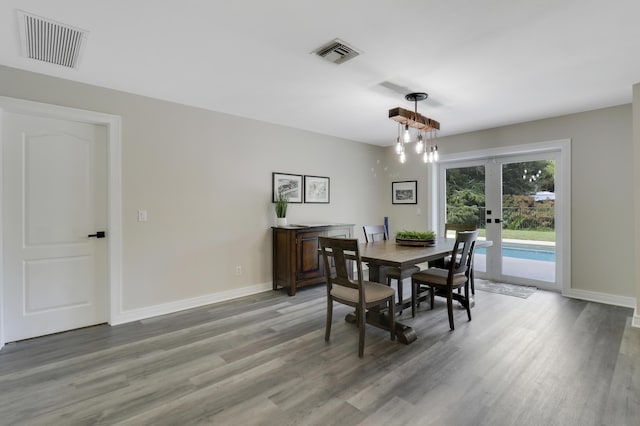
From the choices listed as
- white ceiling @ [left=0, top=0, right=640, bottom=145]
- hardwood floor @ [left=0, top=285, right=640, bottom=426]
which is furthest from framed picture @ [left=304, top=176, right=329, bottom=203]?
hardwood floor @ [left=0, top=285, right=640, bottom=426]

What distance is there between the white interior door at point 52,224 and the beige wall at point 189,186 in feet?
0.79

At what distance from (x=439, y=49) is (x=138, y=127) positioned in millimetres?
3050

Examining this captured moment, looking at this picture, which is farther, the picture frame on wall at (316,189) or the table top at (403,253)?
the picture frame on wall at (316,189)

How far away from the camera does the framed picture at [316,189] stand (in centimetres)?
488

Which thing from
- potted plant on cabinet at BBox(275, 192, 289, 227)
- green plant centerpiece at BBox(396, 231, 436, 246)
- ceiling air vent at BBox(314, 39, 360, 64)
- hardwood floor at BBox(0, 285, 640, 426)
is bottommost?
hardwood floor at BBox(0, 285, 640, 426)

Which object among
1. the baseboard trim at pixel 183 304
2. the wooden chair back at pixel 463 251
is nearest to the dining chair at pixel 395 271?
the wooden chair back at pixel 463 251

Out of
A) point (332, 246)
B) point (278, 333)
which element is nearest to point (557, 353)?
point (332, 246)

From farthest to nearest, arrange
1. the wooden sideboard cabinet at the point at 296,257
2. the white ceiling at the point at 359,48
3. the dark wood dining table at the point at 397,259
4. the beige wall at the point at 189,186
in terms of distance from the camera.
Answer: the wooden sideboard cabinet at the point at 296,257 → the beige wall at the point at 189,186 → the dark wood dining table at the point at 397,259 → the white ceiling at the point at 359,48

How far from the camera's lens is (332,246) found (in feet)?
8.49

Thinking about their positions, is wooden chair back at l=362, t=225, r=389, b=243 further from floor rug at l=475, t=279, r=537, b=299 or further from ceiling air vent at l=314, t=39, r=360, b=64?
ceiling air vent at l=314, t=39, r=360, b=64

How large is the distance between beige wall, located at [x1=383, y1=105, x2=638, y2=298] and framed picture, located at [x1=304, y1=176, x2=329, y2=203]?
3.16m

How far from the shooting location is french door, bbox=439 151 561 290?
171 inches

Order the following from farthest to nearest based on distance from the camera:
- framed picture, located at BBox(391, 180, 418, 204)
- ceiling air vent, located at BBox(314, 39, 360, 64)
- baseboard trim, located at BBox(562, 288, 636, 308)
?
framed picture, located at BBox(391, 180, 418, 204)
baseboard trim, located at BBox(562, 288, 636, 308)
ceiling air vent, located at BBox(314, 39, 360, 64)

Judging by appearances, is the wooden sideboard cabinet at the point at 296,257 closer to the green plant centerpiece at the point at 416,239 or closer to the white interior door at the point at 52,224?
the green plant centerpiece at the point at 416,239
